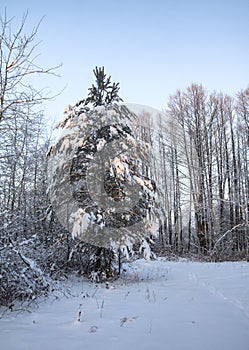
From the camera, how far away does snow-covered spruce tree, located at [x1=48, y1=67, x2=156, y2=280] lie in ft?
22.7

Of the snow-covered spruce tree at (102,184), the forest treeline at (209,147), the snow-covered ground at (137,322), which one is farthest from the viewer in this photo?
the forest treeline at (209,147)

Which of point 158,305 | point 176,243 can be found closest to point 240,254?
point 176,243

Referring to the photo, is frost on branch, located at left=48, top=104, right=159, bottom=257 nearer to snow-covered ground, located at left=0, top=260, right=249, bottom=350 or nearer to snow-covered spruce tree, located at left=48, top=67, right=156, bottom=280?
snow-covered spruce tree, located at left=48, top=67, right=156, bottom=280

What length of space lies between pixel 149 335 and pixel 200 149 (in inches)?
536

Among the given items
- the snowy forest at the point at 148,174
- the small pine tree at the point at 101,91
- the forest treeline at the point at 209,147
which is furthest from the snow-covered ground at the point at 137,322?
the forest treeline at the point at 209,147

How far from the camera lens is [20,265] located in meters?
4.73

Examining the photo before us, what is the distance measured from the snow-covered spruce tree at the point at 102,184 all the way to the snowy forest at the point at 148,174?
260mm

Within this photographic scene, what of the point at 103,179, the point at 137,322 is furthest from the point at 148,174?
the point at 137,322

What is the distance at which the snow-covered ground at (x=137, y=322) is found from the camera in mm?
2840

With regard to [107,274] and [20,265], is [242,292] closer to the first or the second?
[107,274]

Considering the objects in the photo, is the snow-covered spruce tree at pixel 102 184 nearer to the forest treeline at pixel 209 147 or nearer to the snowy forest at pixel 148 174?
the snowy forest at pixel 148 174

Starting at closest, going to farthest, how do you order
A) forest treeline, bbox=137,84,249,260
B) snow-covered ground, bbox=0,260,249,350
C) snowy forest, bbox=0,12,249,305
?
snow-covered ground, bbox=0,260,249,350
snowy forest, bbox=0,12,249,305
forest treeline, bbox=137,84,249,260

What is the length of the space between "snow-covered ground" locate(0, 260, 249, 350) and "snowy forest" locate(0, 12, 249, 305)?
864 millimetres

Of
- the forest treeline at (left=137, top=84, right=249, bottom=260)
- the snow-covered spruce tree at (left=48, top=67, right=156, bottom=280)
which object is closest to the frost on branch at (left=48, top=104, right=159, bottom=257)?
the snow-covered spruce tree at (left=48, top=67, right=156, bottom=280)
